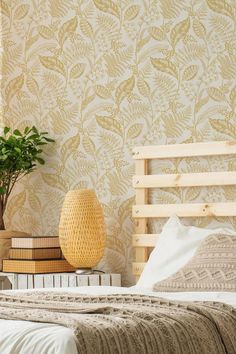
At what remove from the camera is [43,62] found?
470 cm

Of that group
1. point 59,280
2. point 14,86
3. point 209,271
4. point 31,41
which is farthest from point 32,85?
point 209,271

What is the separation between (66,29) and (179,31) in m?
0.73

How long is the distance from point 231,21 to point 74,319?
2157mm

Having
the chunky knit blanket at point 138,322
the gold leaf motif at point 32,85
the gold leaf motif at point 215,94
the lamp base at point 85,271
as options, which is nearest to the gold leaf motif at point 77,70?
the gold leaf motif at point 32,85

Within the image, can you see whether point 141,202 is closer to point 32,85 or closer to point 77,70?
point 77,70

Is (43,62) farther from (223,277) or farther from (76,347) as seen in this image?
(76,347)

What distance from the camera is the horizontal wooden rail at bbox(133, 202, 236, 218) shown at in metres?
3.92

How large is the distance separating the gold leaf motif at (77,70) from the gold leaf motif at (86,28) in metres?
0.17

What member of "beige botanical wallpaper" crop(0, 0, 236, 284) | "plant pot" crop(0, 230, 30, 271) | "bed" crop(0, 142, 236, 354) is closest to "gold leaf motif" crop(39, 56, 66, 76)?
"beige botanical wallpaper" crop(0, 0, 236, 284)

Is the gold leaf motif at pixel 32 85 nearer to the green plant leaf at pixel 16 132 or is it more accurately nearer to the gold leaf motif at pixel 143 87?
the green plant leaf at pixel 16 132

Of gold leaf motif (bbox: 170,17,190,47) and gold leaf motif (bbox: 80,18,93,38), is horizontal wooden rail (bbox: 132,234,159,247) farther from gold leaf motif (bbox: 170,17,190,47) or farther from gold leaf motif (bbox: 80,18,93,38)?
gold leaf motif (bbox: 80,18,93,38)

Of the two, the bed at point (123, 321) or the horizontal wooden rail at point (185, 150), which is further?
the horizontal wooden rail at point (185, 150)

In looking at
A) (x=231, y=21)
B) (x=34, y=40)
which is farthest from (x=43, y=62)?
(x=231, y=21)

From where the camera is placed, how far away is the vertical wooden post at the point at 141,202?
4.20m
